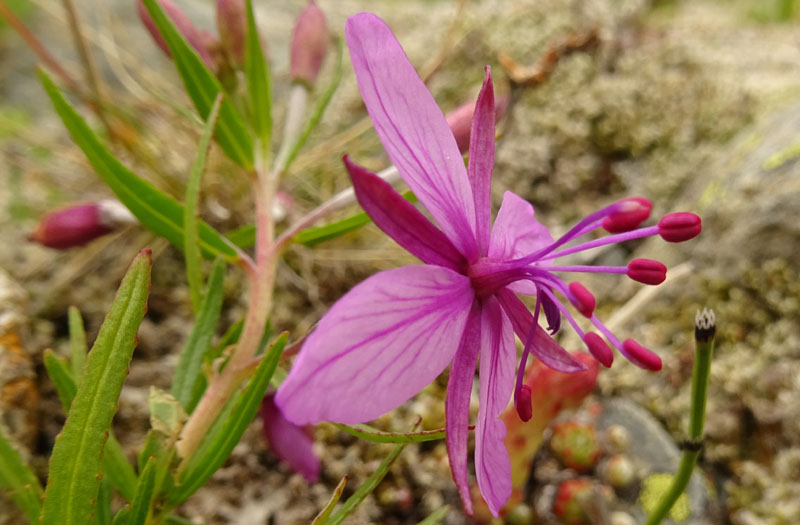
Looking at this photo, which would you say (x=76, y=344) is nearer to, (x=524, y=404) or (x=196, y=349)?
(x=196, y=349)

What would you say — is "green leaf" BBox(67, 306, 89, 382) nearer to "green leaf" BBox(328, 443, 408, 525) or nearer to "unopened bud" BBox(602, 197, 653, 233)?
"green leaf" BBox(328, 443, 408, 525)

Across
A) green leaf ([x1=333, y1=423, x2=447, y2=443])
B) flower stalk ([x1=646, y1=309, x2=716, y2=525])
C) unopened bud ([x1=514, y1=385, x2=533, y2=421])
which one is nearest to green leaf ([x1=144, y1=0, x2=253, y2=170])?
green leaf ([x1=333, y1=423, x2=447, y2=443])

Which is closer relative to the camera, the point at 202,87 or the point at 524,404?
the point at 524,404

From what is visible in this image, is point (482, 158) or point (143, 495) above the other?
point (482, 158)

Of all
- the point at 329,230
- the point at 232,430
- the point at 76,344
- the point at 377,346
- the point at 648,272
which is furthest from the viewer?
the point at 329,230

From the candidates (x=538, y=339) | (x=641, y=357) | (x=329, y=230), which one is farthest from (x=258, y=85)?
(x=641, y=357)

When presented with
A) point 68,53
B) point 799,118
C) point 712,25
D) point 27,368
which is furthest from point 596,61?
point 68,53

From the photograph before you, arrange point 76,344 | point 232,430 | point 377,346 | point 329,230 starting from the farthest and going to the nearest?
1. point 329,230
2. point 76,344
3. point 232,430
4. point 377,346
